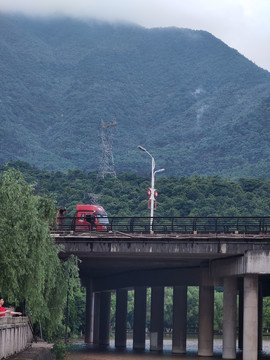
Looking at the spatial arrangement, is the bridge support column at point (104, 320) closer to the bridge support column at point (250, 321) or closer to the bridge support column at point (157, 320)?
the bridge support column at point (157, 320)

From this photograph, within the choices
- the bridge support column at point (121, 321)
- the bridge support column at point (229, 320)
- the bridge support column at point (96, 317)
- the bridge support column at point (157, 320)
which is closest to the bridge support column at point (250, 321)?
the bridge support column at point (229, 320)

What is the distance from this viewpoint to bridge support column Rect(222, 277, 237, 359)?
245ft

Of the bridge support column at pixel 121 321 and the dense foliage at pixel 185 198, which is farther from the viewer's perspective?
the dense foliage at pixel 185 198

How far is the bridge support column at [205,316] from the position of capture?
8125cm

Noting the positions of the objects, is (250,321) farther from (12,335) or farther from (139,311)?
(139,311)

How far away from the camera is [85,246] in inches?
2766

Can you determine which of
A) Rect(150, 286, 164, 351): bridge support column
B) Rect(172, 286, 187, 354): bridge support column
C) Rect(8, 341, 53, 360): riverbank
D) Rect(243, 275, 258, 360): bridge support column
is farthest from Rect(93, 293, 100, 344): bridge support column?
Rect(8, 341, 53, 360): riverbank

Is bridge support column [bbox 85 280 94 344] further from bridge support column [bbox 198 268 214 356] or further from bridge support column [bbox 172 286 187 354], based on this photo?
bridge support column [bbox 198 268 214 356]

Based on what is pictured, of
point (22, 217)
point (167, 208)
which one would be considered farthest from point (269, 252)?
point (167, 208)

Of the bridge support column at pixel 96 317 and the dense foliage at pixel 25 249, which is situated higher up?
the dense foliage at pixel 25 249

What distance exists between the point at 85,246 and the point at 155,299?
2992 centimetres

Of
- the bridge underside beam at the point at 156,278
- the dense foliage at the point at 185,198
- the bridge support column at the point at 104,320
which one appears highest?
the dense foliage at the point at 185,198

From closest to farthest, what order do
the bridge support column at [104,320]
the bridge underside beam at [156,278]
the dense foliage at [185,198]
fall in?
the bridge underside beam at [156,278] < the bridge support column at [104,320] < the dense foliage at [185,198]

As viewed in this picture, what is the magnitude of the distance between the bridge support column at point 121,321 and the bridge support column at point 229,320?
33.2 meters
